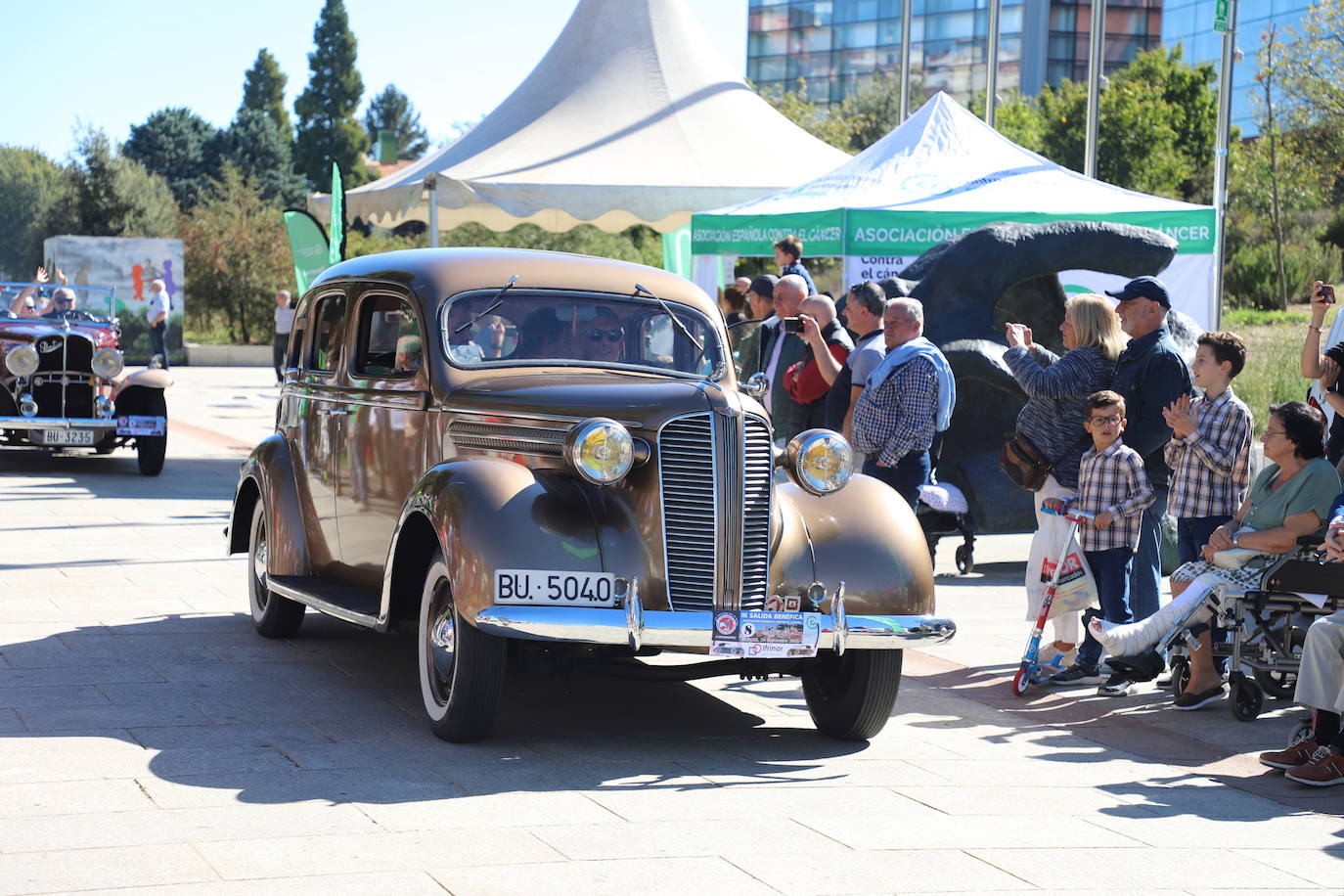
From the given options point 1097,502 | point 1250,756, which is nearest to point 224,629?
point 1097,502

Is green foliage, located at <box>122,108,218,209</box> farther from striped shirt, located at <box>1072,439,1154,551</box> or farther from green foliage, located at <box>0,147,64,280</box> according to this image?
striped shirt, located at <box>1072,439,1154,551</box>

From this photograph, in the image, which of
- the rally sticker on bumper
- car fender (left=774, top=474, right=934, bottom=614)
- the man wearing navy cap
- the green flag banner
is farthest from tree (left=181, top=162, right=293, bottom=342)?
the rally sticker on bumper

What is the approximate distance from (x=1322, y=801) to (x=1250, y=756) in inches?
25.1

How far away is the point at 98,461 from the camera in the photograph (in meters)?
17.6

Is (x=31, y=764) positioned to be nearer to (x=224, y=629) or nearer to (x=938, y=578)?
(x=224, y=629)

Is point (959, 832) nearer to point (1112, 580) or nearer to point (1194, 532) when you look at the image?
point (1112, 580)

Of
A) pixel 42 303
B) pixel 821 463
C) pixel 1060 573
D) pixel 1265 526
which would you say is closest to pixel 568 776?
pixel 821 463

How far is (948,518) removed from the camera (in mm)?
10844

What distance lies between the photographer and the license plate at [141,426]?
15.9 metres

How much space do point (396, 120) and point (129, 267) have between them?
276 ft

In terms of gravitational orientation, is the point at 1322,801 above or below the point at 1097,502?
below

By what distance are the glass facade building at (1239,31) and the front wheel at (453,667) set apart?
62536 millimetres

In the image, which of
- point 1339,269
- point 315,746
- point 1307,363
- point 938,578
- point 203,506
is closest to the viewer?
point 315,746

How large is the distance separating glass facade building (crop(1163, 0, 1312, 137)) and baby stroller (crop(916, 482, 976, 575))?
5688 cm
